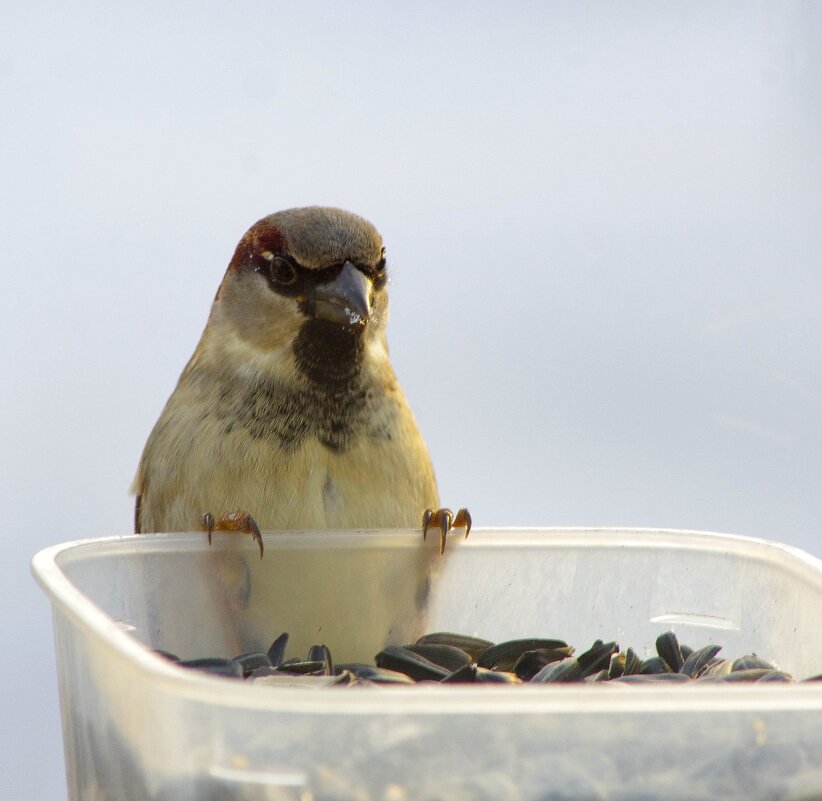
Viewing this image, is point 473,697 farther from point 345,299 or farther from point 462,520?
point 345,299

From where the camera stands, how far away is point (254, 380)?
1.24m

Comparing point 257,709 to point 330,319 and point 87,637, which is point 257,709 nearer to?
point 87,637

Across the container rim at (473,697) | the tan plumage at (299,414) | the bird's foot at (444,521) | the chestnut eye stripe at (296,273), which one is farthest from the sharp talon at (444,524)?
the container rim at (473,697)

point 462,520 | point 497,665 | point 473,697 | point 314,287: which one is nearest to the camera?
point 473,697

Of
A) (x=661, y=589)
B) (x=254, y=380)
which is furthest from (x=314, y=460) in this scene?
(x=661, y=589)

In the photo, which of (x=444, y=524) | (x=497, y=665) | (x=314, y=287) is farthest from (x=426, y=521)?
(x=314, y=287)

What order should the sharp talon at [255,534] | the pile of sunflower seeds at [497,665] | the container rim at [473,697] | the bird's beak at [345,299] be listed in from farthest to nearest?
1. the bird's beak at [345,299]
2. the sharp talon at [255,534]
3. the pile of sunflower seeds at [497,665]
4. the container rim at [473,697]

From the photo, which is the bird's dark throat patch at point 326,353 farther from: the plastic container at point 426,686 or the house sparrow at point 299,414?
the plastic container at point 426,686

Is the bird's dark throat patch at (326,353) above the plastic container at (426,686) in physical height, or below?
above

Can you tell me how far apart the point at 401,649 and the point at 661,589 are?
24cm

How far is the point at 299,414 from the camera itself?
1220 millimetres

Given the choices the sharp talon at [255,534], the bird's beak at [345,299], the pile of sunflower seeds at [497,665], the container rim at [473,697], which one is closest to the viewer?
the container rim at [473,697]

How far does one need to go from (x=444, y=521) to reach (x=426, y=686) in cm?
47

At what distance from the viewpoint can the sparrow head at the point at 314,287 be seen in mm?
1196
